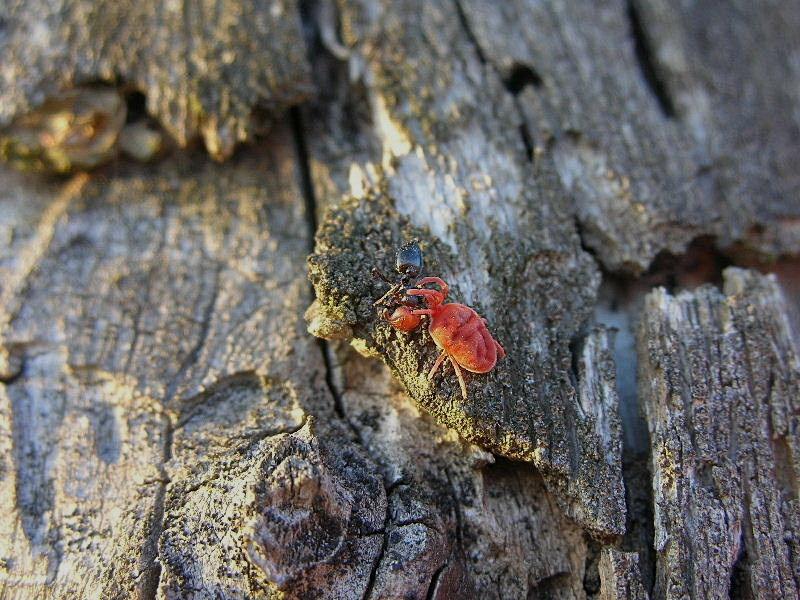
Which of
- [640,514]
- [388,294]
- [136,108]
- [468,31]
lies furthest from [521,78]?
[640,514]

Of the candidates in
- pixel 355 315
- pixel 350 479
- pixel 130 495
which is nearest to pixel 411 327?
pixel 355 315

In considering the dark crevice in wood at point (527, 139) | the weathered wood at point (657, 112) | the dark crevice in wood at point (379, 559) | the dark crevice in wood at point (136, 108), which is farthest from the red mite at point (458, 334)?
the dark crevice in wood at point (136, 108)

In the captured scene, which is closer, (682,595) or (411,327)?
(682,595)

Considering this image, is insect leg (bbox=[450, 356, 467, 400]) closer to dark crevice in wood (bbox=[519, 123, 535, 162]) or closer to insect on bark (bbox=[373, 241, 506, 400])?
insect on bark (bbox=[373, 241, 506, 400])

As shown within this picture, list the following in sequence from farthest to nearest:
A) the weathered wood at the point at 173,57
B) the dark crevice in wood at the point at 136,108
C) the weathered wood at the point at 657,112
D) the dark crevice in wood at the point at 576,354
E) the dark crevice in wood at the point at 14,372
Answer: the dark crevice in wood at the point at 136,108 < the weathered wood at the point at 173,57 < the weathered wood at the point at 657,112 < the dark crevice in wood at the point at 14,372 < the dark crevice in wood at the point at 576,354

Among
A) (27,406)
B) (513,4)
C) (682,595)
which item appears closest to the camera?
(682,595)

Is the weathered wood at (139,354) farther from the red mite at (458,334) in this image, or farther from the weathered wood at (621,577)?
the weathered wood at (621,577)

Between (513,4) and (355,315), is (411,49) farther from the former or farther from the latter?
(355,315)
